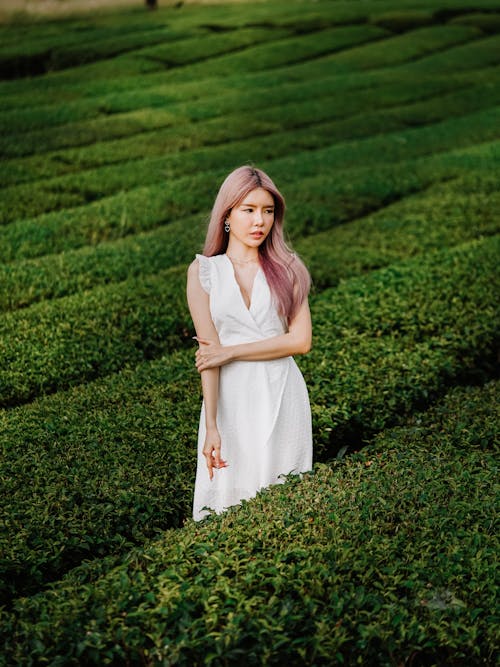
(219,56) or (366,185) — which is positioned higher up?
(219,56)

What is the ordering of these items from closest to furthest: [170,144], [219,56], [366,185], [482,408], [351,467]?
[351,467], [482,408], [366,185], [170,144], [219,56]

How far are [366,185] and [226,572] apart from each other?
1022 centimetres

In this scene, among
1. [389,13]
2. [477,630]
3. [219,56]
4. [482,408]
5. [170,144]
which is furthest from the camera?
[389,13]

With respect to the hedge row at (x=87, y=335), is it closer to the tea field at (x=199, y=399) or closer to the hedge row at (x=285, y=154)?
the tea field at (x=199, y=399)

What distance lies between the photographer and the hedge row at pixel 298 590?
3.46m

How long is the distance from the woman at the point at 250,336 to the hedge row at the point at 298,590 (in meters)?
0.29

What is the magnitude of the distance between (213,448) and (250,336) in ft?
2.05

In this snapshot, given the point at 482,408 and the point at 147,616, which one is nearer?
the point at 147,616

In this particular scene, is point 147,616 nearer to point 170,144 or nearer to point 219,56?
point 170,144

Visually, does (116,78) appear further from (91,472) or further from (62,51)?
(91,472)

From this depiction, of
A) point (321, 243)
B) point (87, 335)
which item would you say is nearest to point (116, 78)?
point (321, 243)

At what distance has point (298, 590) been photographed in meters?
3.71

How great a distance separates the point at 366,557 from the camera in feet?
13.0

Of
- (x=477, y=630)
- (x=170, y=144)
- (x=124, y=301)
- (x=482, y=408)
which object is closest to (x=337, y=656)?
(x=477, y=630)
